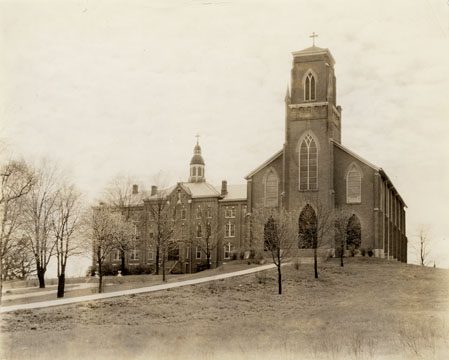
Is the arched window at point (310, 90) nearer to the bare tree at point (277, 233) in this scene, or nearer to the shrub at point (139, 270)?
the bare tree at point (277, 233)

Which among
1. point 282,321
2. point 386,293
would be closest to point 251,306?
point 282,321

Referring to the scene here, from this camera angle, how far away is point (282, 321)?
1224 inches

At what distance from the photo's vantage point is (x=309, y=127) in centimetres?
6044

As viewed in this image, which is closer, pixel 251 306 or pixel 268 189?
pixel 251 306

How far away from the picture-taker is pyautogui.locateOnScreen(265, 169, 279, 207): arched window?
202 feet

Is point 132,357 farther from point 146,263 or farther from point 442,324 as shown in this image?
point 146,263

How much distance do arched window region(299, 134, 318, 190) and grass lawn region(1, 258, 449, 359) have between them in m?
14.7

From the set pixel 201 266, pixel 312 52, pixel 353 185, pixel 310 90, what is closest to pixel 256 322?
pixel 353 185

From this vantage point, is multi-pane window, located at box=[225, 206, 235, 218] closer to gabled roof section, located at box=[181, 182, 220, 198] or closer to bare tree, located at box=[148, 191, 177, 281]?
gabled roof section, located at box=[181, 182, 220, 198]

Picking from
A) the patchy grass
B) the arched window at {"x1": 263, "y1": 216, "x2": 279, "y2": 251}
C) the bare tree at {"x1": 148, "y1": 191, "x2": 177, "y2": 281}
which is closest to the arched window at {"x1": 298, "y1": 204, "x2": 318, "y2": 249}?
the patchy grass

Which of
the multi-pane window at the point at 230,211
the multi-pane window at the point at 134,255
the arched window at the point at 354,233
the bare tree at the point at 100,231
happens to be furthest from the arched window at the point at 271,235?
the multi-pane window at the point at 134,255

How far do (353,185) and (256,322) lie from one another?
31116mm

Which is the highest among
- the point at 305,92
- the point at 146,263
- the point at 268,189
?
the point at 305,92

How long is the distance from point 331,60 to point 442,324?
3884 centimetres
